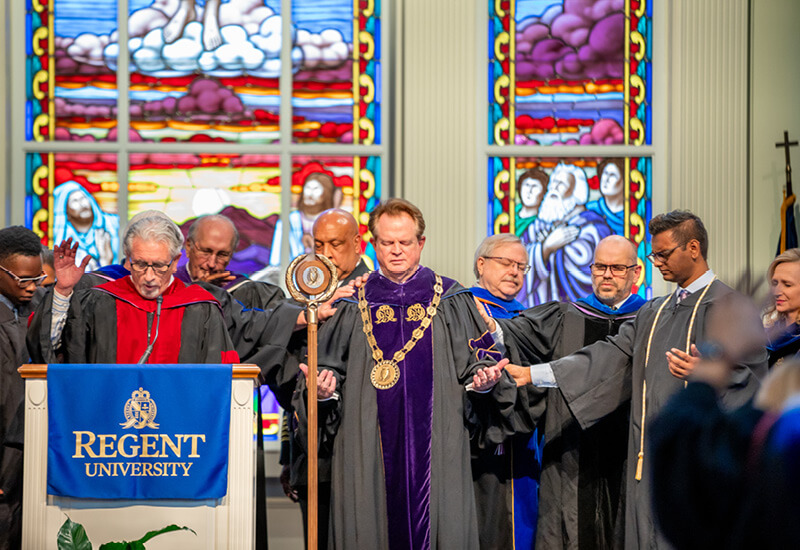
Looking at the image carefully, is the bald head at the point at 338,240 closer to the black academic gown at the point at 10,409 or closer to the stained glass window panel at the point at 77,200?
the black academic gown at the point at 10,409

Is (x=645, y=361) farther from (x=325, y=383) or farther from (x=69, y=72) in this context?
(x=69, y=72)

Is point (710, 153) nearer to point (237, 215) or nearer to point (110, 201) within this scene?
point (237, 215)

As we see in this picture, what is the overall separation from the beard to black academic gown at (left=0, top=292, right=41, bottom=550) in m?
4.60

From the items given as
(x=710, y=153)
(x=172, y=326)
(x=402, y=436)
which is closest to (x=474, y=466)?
(x=402, y=436)

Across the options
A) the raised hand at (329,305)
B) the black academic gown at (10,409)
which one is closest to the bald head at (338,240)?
the raised hand at (329,305)

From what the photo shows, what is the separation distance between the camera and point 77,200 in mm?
8812

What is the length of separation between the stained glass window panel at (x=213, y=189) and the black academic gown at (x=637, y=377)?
3.83 metres

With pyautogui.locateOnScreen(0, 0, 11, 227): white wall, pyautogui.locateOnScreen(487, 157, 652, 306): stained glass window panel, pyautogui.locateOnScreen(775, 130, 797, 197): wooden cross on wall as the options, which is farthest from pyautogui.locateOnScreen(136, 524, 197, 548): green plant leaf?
pyautogui.locateOnScreen(775, 130, 797, 197): wooden cross on wall

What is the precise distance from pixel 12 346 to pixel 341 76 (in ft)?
13.7

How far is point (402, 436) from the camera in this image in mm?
5043

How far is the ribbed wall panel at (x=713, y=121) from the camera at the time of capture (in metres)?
8.51

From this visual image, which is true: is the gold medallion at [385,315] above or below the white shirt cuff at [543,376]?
above

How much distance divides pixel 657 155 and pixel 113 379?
567cm

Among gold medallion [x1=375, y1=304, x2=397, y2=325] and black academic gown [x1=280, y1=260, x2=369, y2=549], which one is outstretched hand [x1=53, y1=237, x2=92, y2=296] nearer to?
black academic gown [x1=280, y1=260, x2=369, y2=549]
